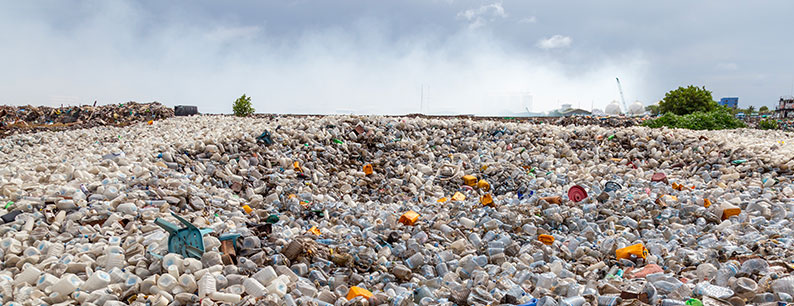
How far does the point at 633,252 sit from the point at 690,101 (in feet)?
71.2

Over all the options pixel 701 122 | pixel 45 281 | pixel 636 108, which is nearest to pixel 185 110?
pixel 45 281

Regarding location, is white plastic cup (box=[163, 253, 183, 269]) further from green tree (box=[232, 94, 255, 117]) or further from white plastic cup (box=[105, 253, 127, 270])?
green tree (box=[232, 94, 255, 117])

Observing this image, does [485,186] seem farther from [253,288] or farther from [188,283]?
[188,283]

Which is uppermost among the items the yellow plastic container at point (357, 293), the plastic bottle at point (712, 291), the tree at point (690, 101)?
the tree at point (690, 101)

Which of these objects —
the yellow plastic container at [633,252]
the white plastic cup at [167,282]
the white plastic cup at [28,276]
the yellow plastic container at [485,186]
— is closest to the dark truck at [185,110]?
the yellow plastic container at [485,186]

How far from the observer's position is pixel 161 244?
2809 mm

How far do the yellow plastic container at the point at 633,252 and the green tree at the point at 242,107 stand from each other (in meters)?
13.2

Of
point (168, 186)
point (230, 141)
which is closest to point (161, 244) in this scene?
point (168, 186)

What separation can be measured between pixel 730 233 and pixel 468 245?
6.07 ft

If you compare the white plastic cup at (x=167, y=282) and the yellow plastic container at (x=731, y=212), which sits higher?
the yellow plastic container at (x=731, y=212)

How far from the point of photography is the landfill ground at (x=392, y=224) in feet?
7.65

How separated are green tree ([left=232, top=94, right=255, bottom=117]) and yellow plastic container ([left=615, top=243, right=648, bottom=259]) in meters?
13.2

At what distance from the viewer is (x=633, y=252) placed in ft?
9.59

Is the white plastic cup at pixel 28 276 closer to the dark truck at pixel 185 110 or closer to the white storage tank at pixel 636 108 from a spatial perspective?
the dark truck at pixel 185 110
